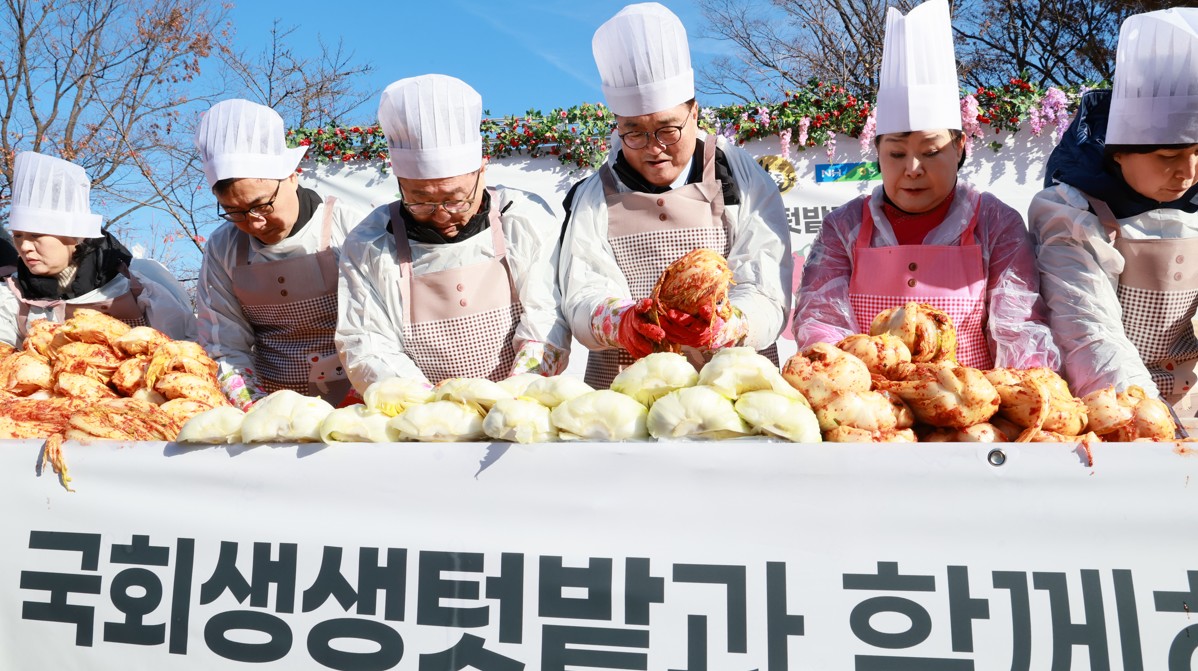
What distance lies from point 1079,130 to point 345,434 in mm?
2077

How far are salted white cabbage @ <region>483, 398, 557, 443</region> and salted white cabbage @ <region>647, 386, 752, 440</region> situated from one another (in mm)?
195

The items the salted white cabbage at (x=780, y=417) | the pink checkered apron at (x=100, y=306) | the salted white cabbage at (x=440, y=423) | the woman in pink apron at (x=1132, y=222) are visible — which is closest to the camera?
the salted white cabbage at (x=780, y=417)

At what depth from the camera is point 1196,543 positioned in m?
1.30

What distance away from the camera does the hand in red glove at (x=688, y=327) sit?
1.88m

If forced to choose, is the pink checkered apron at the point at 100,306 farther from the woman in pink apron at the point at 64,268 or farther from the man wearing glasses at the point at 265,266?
the man wearing glasses at the point at 265,266

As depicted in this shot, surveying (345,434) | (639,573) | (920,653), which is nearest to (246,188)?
(345,434)

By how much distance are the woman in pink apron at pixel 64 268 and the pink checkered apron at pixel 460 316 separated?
1.34 meters

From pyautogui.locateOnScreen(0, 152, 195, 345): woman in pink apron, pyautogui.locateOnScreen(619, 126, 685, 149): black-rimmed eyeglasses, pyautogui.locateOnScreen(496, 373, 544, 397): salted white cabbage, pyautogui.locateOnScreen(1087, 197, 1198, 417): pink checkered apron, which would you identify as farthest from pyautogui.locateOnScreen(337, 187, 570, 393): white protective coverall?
pyautogui.locateOnScreen(1087, 197, 1198, 417): pink checkered apron

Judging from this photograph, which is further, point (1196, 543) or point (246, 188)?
point (246, 188)

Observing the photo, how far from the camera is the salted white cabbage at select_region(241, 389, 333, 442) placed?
1.66 meters

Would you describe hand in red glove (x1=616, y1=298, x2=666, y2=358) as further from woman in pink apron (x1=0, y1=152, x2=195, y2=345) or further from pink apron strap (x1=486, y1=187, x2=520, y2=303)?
woman in pink apron (x1=0, y1=152, x2=195, y2=345)

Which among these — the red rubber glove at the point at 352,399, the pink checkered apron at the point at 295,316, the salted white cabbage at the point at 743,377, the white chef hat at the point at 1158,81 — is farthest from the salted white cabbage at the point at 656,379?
the pink checkered apron at the point at 295,316

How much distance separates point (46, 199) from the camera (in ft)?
10.5

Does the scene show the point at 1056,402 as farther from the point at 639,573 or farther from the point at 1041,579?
the point at 639,573
